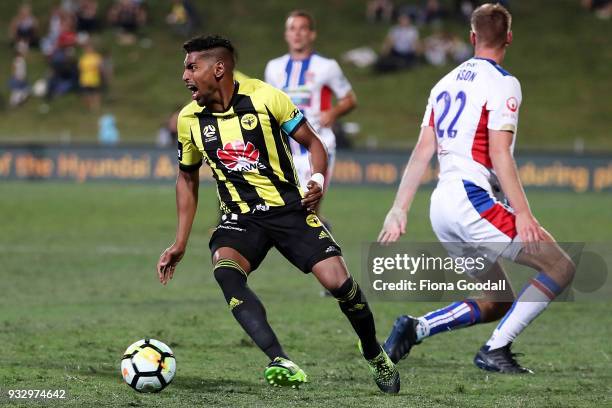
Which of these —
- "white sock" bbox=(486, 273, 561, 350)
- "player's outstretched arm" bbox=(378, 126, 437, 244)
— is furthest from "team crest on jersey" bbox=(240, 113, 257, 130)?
"white sock" bbox=(486, 273, 561, 350)

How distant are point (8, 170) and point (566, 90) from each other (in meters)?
14.9

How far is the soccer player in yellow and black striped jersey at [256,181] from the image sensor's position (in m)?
6.32

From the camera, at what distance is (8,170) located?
24.7 metres

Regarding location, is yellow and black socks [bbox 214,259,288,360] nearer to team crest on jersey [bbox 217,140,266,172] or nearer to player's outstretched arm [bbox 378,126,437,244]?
team crest on jersey [bbox 217,140,266,172]

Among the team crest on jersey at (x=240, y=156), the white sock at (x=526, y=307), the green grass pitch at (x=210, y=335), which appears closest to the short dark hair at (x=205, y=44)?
the team crest on jersey at (x=240, y=156)

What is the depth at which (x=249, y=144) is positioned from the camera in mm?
6387

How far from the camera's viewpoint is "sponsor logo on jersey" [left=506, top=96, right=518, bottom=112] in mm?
6664

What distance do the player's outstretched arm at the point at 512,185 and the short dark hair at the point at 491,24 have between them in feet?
2.01

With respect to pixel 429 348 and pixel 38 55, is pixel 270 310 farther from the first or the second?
pixel 38 55

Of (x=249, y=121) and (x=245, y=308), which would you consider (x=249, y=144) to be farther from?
(x=245, y=308)

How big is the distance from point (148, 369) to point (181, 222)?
0.86 metres

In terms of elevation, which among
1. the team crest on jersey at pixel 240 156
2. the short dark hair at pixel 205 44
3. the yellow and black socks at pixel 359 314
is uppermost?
the short dark hair at pixel 205 44

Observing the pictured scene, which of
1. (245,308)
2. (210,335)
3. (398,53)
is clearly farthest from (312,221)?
(398,53)

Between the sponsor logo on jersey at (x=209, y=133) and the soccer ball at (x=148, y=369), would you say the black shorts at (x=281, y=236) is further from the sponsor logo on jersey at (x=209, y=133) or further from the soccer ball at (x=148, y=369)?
the soccer ball at (x=148, y=369)
